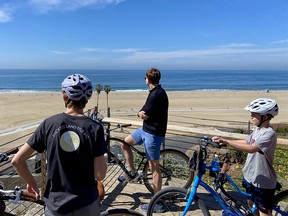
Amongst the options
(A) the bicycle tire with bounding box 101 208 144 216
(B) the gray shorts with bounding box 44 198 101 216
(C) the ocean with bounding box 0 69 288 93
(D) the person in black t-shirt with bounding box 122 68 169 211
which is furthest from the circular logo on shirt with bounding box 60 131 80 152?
(C) the ocean with bounding box 0 69 288 93

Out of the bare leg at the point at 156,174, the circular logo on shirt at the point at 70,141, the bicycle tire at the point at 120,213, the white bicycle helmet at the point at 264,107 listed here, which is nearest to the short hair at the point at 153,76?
the bare leg at the point at 156,174

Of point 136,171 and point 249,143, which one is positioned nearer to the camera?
point 249,143

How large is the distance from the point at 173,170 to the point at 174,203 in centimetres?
171

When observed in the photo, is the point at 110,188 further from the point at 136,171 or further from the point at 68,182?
the point at 68,182

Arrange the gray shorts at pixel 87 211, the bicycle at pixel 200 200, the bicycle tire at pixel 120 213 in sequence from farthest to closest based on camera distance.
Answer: the bicycle at pixel 200 200, the bicycle tire at pixel 120 213, the gray shorts at pixel 87 211

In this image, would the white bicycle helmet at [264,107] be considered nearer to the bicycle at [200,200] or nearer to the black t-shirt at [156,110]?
the bicycle at [200,200]

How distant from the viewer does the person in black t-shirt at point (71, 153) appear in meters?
2.16

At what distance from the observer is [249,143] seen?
3.31 metres

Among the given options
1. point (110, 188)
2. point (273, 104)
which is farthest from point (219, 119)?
point (273, 104)

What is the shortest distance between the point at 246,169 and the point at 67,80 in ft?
7.05

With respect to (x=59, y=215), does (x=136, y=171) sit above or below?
below

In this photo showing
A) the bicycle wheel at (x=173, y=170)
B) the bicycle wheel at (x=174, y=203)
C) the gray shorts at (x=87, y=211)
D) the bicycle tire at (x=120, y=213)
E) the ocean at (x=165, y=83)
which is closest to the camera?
the gray shorts at (x=87, y=211)

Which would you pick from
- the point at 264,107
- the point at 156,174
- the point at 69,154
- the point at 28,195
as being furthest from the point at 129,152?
the point at 69,154

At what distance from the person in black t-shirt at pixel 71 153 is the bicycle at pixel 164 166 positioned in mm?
2399
